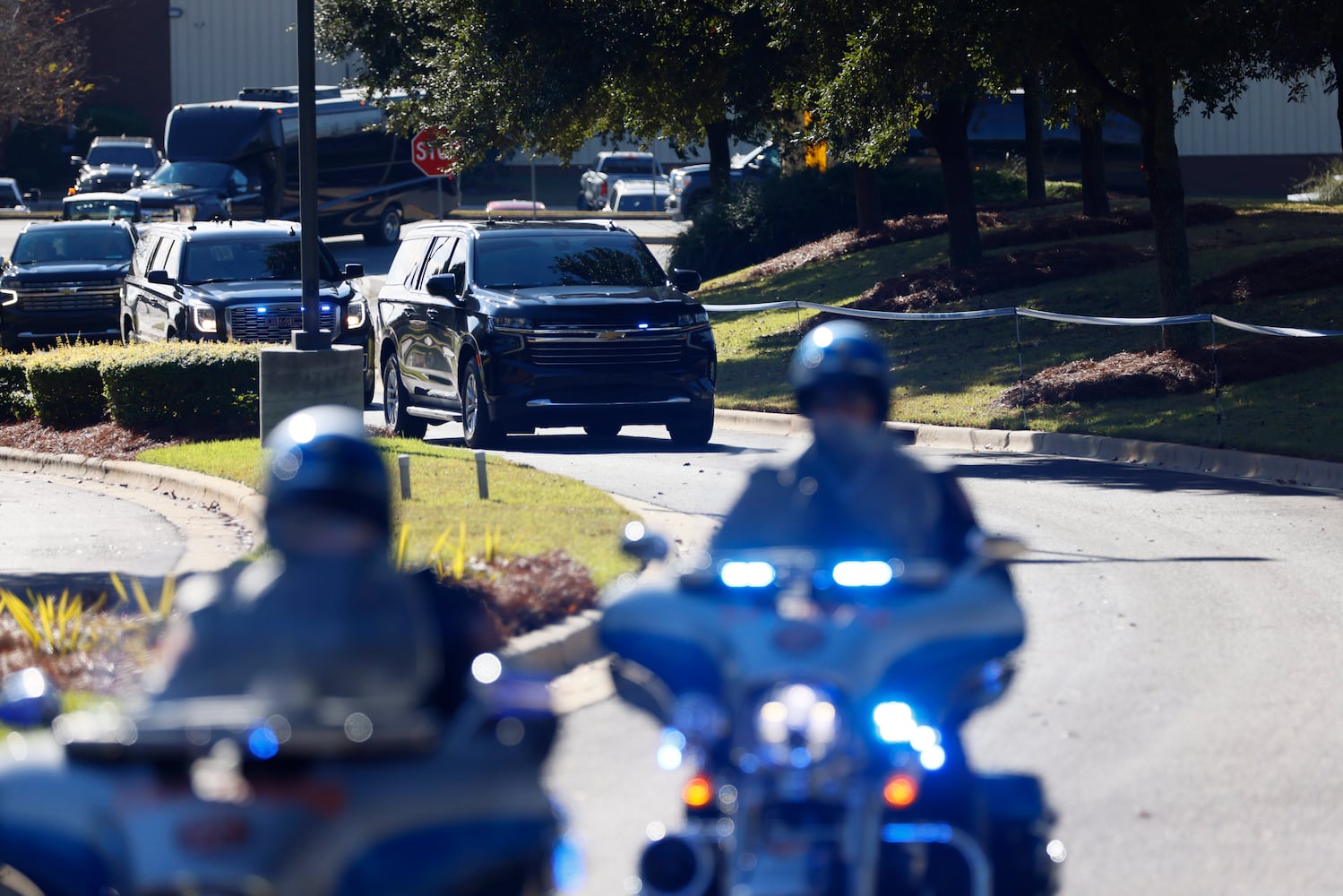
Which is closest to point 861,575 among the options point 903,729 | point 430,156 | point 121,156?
point 903,729

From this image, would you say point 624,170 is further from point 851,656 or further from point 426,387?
point 851,656

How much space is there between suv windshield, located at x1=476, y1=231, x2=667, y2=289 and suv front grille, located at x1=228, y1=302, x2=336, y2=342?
2920 millimetres

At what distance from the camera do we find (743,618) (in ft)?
14.3

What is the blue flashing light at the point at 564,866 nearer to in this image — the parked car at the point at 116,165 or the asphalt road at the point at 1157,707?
the asphalt road at the point at 1157,707

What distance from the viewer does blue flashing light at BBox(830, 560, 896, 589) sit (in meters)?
4.36

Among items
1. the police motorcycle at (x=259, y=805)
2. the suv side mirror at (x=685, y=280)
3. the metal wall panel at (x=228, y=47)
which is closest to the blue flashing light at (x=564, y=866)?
the police motorcycle at (x=259, y=805)

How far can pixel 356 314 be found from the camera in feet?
67.3

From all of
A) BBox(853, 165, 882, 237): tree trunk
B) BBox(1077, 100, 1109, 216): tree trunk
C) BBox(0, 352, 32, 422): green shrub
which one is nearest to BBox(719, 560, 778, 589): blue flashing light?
BBox(0, 352, 32, 422): green shrub

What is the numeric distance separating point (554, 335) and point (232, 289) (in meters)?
5.70

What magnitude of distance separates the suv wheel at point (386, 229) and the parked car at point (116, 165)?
10099 mm

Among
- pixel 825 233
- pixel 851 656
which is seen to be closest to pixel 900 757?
pixel 851 656

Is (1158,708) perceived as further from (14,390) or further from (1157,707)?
(14,390)

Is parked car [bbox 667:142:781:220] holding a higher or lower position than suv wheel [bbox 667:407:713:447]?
higher

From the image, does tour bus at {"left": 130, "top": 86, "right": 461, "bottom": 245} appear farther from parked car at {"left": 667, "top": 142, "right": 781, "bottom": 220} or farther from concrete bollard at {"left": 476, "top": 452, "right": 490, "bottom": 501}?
concrete bollard at {"left": 476, "top": 452, "right": 490, "bottom": 501}
